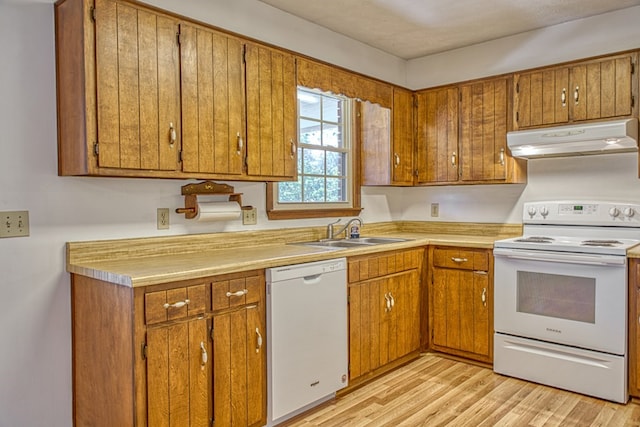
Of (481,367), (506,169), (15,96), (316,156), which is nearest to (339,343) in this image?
(481,367)

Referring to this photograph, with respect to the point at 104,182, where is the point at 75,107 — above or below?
above

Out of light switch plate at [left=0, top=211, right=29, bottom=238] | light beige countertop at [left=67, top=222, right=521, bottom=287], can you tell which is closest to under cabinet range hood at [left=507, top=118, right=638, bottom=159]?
light beige countertop at [left=67, top=222, right=521, bottom=287]

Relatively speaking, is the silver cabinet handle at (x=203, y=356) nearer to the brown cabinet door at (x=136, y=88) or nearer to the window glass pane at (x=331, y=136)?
the brown cabinet door at (x=136, y=88)

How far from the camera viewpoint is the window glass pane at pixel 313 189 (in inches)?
136

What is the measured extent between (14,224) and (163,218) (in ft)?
2.28

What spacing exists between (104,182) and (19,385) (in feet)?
3.24

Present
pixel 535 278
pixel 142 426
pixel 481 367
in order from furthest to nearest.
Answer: pixel 481 367
pixel 535 278
pixel 142 426

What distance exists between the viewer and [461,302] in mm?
3373

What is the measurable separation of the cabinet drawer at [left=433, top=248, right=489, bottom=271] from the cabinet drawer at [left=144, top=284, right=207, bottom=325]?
196cm

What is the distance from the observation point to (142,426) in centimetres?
184

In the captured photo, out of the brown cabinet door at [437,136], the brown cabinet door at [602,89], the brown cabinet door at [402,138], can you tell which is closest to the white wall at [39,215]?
the brown cabinet door at [402,138]

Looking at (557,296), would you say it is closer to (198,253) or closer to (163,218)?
(198,253)

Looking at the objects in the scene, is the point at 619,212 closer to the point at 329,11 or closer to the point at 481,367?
the point at 481,367

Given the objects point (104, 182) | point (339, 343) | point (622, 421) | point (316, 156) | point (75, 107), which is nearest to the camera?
point (75, 107)
